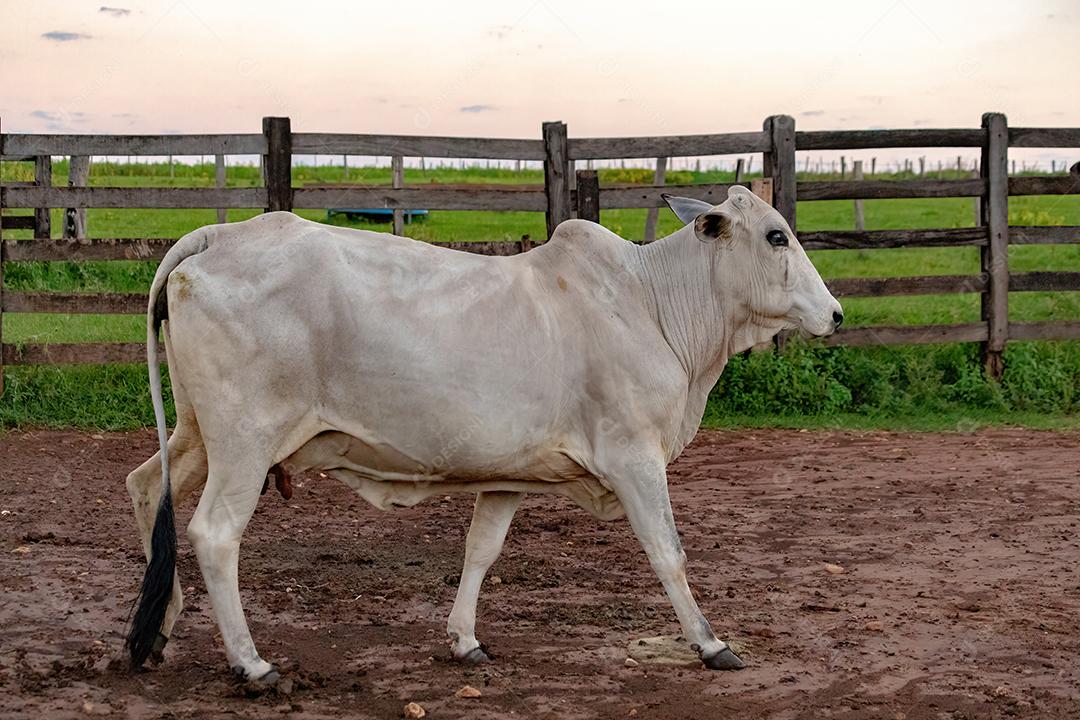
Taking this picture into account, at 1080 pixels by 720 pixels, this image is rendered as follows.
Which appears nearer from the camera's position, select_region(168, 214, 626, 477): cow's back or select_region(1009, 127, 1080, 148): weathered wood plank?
select_region(168, 214, 626, 477): cow's back

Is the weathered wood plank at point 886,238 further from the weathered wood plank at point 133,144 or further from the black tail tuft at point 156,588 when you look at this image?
the black tail tuft at point 156,588

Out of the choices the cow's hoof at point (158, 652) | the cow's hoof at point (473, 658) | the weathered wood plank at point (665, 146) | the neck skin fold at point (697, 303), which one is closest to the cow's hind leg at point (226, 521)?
the cow's hoof at point (158, 652)

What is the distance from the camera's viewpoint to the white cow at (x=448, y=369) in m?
4.63

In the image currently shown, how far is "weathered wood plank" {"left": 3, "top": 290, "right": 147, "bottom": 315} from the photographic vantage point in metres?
10.4

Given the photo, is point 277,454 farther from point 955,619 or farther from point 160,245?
point 160,245

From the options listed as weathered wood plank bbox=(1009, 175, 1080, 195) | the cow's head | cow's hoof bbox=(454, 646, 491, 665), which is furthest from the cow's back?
weathered wood plank bbox=(1009, 175, 1080, 195)

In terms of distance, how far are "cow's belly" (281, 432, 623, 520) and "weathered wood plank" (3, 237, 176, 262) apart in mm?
5980

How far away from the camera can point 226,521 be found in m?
4.62

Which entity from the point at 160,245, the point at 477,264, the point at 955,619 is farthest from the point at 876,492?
the point at 160,245

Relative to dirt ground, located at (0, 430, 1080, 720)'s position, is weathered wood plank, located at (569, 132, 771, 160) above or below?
above

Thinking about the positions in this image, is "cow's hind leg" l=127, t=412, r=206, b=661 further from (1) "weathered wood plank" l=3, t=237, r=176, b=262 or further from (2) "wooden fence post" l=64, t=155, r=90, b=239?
(2) "wooden fence post" l=64, t=155, r=90, b=239

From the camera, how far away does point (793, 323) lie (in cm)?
547

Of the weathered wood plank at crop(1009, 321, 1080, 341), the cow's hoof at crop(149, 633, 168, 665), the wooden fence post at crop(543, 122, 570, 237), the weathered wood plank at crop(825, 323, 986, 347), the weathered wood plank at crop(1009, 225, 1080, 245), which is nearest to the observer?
the cow's hoof at crop(149, 633, 168, 665)

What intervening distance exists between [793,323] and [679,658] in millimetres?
1501
